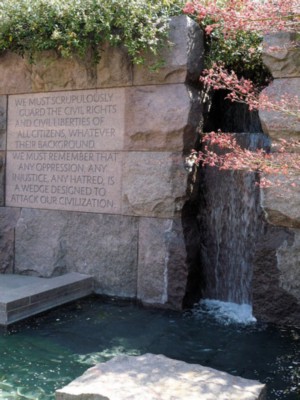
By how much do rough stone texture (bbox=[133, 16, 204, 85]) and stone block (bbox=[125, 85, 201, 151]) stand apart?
0.10 metres

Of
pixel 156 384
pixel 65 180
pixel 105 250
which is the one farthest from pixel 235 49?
pixel 156 384

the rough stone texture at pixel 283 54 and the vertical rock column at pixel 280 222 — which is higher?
the rough stone texture at pixel 283 54

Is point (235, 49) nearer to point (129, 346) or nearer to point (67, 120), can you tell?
point (67, 120)

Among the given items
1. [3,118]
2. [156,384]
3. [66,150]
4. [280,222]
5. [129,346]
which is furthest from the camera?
[3,118]

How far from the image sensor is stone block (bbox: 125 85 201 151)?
15.3ft

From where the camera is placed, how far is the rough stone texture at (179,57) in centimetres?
463

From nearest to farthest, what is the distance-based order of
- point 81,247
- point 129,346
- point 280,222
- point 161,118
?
point 129,346 < point 280,222 < point 161,118 < point 81,247

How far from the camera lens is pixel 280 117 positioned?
4207 mm

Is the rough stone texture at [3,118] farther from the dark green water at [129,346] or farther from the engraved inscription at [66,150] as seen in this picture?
the dark green water at [129,346]

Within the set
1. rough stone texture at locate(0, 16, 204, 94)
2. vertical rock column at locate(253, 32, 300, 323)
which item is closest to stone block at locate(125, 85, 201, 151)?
rough stone texture at locate(0, 16, 204, 94)

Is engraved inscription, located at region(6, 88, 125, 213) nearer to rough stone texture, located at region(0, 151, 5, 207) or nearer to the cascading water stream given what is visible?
rough stone texture, located at region(0, 151, 5, 207)

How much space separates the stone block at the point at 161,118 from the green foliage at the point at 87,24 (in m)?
0.37

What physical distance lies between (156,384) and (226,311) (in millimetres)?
2213

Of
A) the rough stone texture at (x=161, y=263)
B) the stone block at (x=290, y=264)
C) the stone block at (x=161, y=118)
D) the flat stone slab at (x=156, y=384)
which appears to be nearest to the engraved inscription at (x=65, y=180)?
the stone block at (x=161, y=118)
